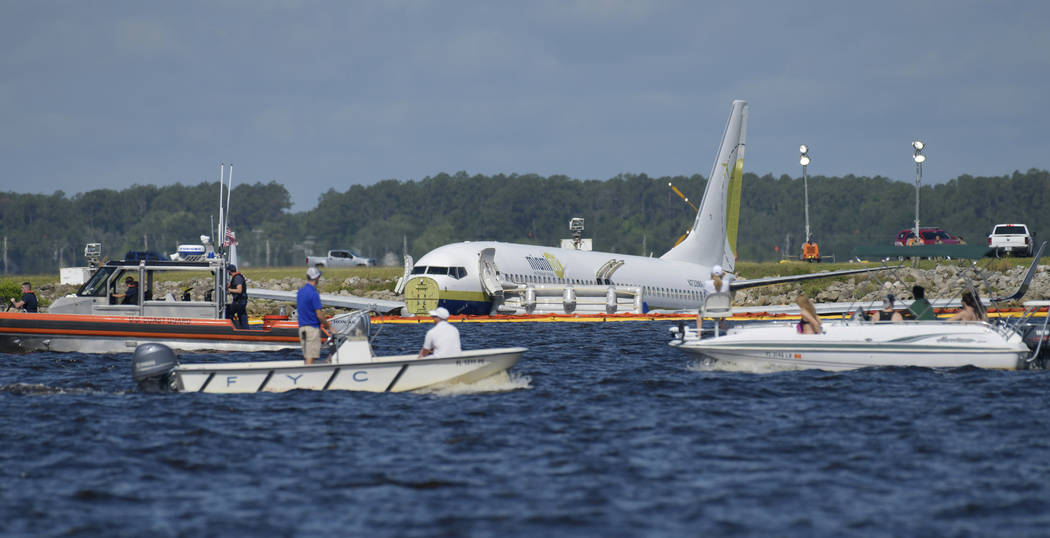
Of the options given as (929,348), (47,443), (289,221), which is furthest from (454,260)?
(289,221)

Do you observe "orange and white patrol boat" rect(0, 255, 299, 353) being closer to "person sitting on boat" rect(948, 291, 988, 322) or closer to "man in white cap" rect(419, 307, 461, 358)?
"man in white cap" rect(419, 307, 461, 358)

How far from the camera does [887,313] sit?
25.1 metres

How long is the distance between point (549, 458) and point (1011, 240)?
212ft

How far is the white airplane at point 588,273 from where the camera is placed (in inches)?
1812


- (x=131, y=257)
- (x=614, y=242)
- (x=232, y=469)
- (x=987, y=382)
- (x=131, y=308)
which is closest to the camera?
(x=232, y=469)

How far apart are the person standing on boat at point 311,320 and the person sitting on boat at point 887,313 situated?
11.4 meters

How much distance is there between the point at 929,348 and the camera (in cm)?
2328

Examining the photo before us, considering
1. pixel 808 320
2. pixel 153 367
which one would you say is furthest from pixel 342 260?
pixel 153 367

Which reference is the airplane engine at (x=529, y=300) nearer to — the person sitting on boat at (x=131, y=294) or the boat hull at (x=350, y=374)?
the person sitting on boat at (x=131, y=294)

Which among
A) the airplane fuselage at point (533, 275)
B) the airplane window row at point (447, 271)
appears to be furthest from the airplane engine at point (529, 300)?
the airplane window row at point (447, 271)

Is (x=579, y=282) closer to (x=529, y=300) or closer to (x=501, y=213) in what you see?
(x=529, y=300)

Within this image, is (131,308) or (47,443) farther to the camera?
(131,308)

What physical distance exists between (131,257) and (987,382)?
21.1 metres

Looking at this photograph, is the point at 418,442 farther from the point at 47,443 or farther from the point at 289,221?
the point at 289,221
